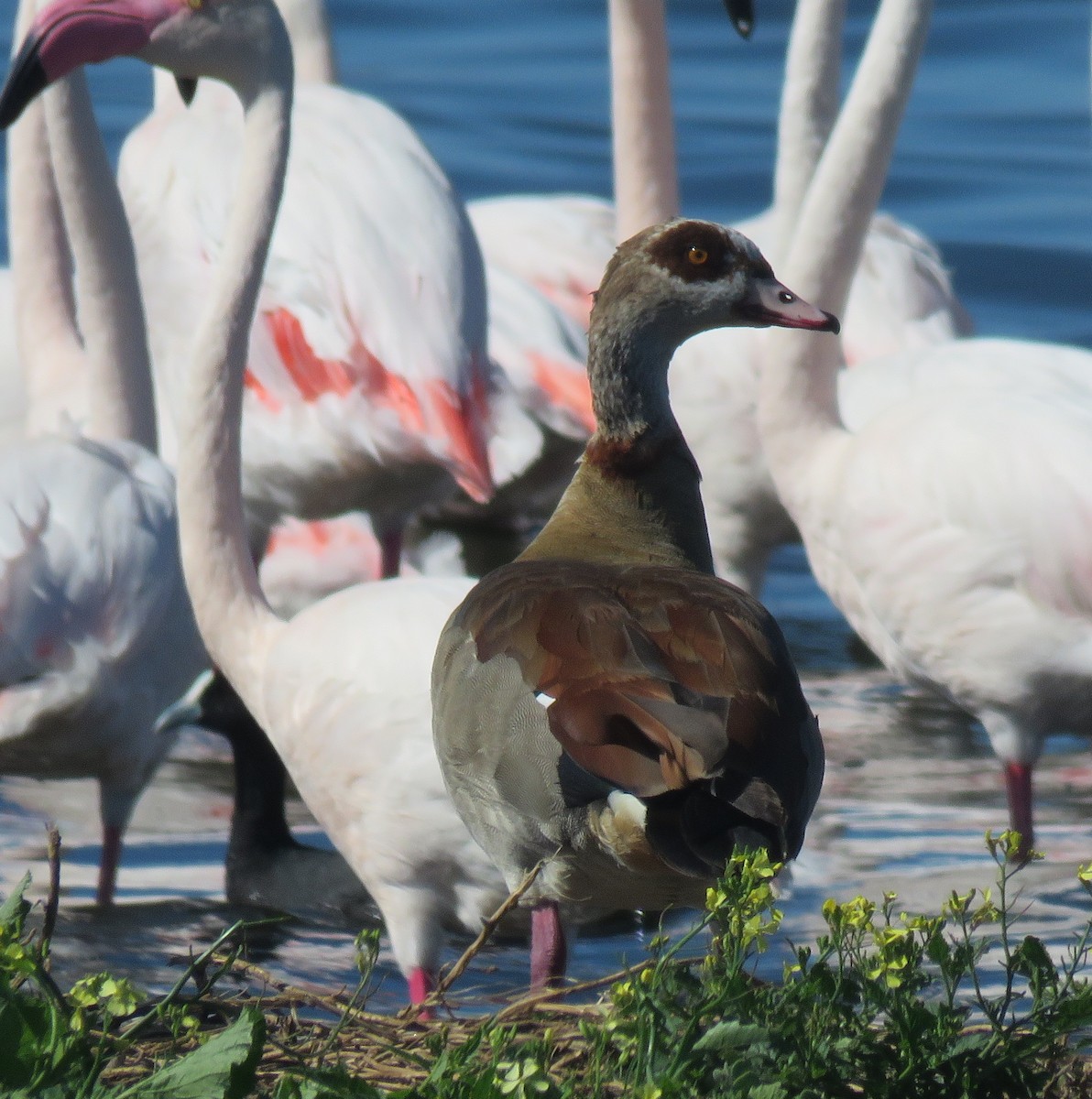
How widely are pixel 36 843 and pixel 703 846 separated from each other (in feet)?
10.7

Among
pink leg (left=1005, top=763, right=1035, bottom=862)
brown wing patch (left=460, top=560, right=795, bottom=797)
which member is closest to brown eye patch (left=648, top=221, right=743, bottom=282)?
brown wing patch (left=460, top=560, right=795, bottom=797)

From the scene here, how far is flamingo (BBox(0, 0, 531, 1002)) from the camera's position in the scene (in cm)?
474

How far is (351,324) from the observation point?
6.84 m

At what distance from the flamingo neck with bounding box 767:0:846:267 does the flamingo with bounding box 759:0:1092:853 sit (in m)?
1.42

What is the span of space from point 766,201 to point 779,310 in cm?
1026

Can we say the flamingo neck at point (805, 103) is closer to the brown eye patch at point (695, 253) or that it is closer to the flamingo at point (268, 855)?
the flamingo at point (268, 855)

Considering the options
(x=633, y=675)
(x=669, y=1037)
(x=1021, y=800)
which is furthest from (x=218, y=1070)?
(x=1021, y=800)

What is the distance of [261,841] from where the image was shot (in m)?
6.05

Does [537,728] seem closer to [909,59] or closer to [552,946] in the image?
[552,946]

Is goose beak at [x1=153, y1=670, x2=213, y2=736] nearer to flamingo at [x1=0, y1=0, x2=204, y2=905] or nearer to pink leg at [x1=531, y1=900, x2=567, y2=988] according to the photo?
flamingo at [x1=0, y1=0, x2=204, y2=905]

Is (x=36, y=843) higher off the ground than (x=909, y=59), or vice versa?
(x=909, y=59)

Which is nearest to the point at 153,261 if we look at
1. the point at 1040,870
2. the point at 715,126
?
the point at 1040,870

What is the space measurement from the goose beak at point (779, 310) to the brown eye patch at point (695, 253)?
0.07 meters

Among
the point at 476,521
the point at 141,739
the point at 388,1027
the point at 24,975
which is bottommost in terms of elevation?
the point at 476,521
